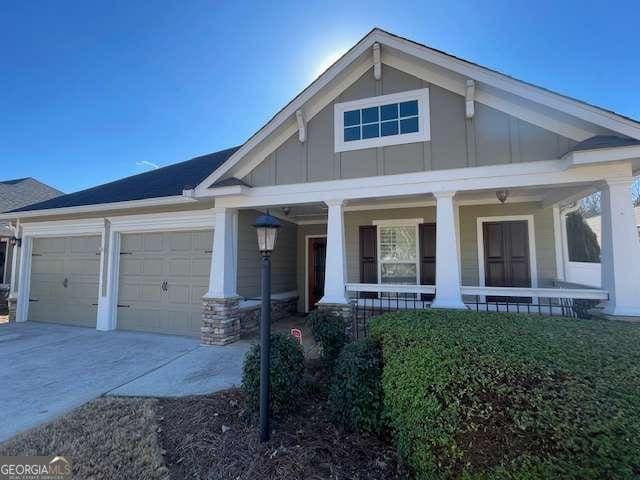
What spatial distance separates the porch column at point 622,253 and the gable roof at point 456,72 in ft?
2.69

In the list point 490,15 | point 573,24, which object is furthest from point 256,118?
point 573,24

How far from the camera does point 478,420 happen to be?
221 centimetres

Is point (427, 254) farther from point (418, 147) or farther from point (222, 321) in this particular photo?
point (222, 321)

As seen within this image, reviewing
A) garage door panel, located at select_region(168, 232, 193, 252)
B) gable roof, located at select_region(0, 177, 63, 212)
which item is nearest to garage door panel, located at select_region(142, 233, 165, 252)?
garage door panel, located at select_region(168, 232, 193, 252)

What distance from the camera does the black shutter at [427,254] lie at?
24.7 feet

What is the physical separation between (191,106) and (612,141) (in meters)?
10.8

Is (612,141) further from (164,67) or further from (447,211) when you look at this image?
(164,67)

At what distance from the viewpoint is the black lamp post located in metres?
3.18

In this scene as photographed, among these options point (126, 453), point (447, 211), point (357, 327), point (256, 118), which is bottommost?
point (126, 453)

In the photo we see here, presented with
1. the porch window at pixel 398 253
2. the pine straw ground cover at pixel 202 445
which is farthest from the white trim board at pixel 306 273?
the pine straw ground cover at pixel 202 445

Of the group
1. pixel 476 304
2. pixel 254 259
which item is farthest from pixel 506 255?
pixel 254 259

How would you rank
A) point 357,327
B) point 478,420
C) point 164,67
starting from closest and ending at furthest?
1. point 478,420
2. point 357,327
3. point 164,67

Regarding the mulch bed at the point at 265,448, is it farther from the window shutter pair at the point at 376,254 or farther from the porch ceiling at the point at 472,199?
the window shutter pair at the point at 376,254

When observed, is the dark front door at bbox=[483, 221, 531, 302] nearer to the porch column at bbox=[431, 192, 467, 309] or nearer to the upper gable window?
the porch column at bbox=[431, 192, 467, 309]
